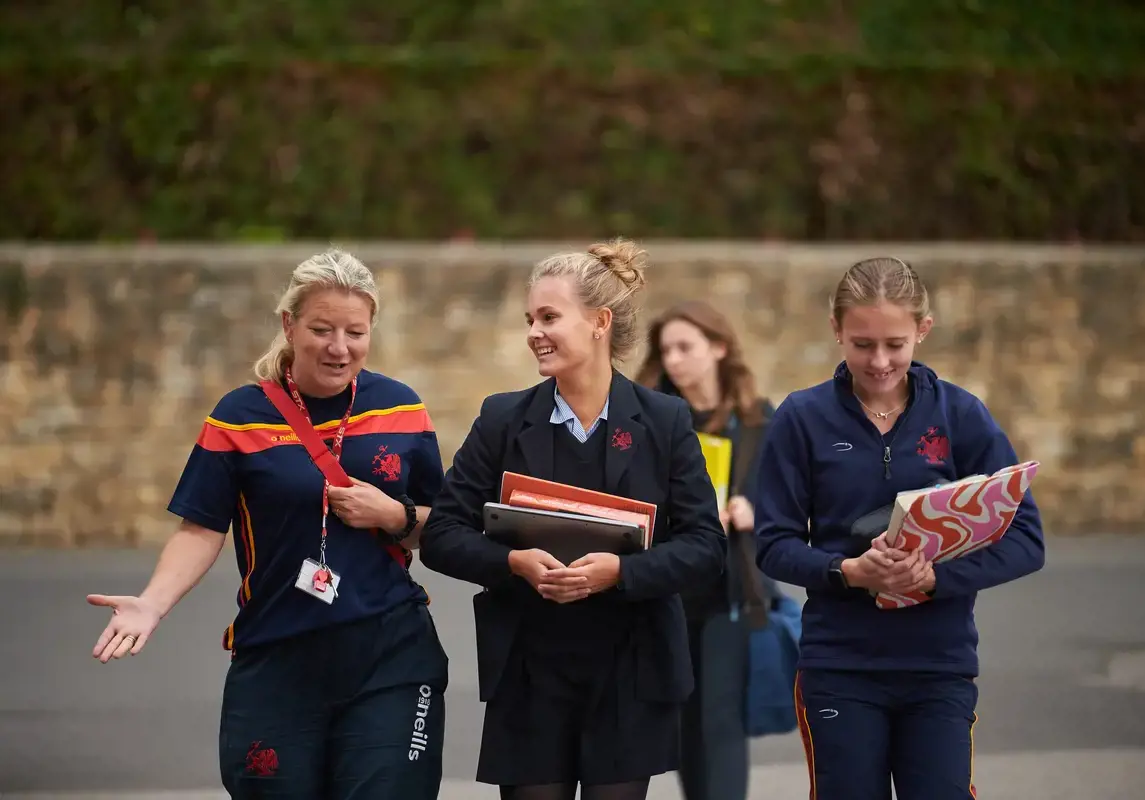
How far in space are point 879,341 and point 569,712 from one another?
3.64 ft

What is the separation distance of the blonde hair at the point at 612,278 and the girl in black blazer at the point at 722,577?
1.07m

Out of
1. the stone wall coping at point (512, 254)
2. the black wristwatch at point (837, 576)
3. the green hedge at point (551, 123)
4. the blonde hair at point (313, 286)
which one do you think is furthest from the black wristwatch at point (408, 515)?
the green hedge at point (551, 123)

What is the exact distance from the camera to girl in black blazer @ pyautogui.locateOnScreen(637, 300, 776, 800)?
500 centimetres

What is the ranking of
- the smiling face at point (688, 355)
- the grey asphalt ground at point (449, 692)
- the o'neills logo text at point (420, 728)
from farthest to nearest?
the grey asphalt ground at point (449, 692) → the smiling face at point (688, 355) → the o'neills logo text at point (420, 728)

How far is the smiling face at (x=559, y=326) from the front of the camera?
385cm

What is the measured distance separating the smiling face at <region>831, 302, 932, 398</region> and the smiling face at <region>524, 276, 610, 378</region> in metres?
0.60

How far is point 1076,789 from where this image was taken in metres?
6.08

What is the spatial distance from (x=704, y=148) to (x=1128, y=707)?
641 centimetres

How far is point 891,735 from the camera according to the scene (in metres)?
3.91

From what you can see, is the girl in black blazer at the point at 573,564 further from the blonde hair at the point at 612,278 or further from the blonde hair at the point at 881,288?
the blonde hair at the point at 881,288

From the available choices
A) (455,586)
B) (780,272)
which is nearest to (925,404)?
(455,586)

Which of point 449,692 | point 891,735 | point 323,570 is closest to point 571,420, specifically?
point 323,570

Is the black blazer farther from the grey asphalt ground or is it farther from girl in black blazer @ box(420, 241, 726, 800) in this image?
the grey asphalt ground

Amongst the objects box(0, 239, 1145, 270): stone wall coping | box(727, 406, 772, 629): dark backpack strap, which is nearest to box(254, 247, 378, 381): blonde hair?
box(727, 406, 772, 629): dark backpack strap
